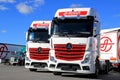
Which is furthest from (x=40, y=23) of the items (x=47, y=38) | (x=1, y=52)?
(x=1, y=52)

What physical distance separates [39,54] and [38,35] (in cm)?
130

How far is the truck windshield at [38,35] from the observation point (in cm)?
2259

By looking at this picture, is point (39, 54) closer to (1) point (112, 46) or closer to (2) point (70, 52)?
(2) point (70, 52)

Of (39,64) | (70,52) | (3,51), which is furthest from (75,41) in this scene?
(3,51)

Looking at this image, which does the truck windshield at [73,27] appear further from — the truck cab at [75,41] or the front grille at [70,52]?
the front grille at [70,52]

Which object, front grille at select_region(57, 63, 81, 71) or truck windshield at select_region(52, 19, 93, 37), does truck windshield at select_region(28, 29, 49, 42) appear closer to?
truck windshield at select_region(52, 19, 93, 37)

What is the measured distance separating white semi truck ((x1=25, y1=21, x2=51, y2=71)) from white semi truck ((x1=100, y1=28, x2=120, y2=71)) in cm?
410

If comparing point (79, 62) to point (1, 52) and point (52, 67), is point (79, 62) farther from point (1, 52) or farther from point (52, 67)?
point (1, 52)

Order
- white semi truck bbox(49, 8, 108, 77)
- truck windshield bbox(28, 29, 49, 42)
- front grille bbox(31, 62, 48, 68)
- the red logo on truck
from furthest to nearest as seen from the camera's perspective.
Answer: the red logo on truck → truck windshield bbox(28, 29, 49, 42) → front grille bbox(31, 62, 48, 68) → white semi truck bbox(49, 8, 108, 77)

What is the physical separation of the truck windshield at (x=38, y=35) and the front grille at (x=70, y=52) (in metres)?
4.46

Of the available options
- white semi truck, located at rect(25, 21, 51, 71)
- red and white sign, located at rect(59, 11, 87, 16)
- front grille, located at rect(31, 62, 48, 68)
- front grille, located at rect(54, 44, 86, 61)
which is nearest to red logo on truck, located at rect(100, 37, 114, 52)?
white semi truck, located at rect(25, 21, 51, 71)

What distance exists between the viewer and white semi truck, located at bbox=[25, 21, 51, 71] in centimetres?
2229

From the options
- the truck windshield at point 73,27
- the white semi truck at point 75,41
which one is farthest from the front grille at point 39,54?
the truck windshield at point 73,27

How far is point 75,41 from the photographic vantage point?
17609 mm
